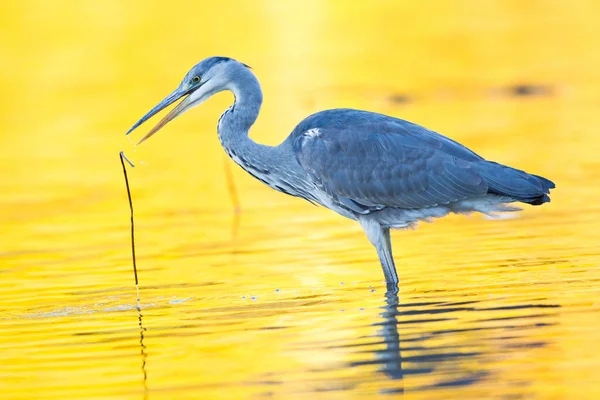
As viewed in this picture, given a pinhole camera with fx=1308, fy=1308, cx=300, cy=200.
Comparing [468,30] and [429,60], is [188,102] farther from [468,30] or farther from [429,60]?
[468,30]

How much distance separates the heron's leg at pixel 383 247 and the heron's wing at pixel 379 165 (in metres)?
0.13

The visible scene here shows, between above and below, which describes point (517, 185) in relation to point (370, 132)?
below

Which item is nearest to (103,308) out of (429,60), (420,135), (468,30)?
(420,135)

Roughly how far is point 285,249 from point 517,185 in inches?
102

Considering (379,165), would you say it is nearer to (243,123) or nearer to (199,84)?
(243,123)

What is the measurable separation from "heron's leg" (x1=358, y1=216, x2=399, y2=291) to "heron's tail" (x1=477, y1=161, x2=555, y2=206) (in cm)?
82

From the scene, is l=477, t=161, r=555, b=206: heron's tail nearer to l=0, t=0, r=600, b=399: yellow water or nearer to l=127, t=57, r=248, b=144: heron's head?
l=0, t=0, r=600, b=399: yellow water

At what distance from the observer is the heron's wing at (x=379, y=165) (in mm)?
9172

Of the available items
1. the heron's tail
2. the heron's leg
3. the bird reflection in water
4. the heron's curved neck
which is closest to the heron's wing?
the heron's leg

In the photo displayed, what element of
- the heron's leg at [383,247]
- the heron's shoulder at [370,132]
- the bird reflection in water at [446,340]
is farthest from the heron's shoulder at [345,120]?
the bird reflection in water at [446,340]

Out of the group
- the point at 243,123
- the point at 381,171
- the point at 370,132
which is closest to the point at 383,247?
the point at 381,171

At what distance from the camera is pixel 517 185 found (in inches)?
348

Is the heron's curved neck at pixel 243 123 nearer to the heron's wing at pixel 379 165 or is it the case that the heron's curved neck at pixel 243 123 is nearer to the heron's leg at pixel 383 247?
the heron's wing at pixel 379 165

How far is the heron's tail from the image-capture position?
8.82 m
